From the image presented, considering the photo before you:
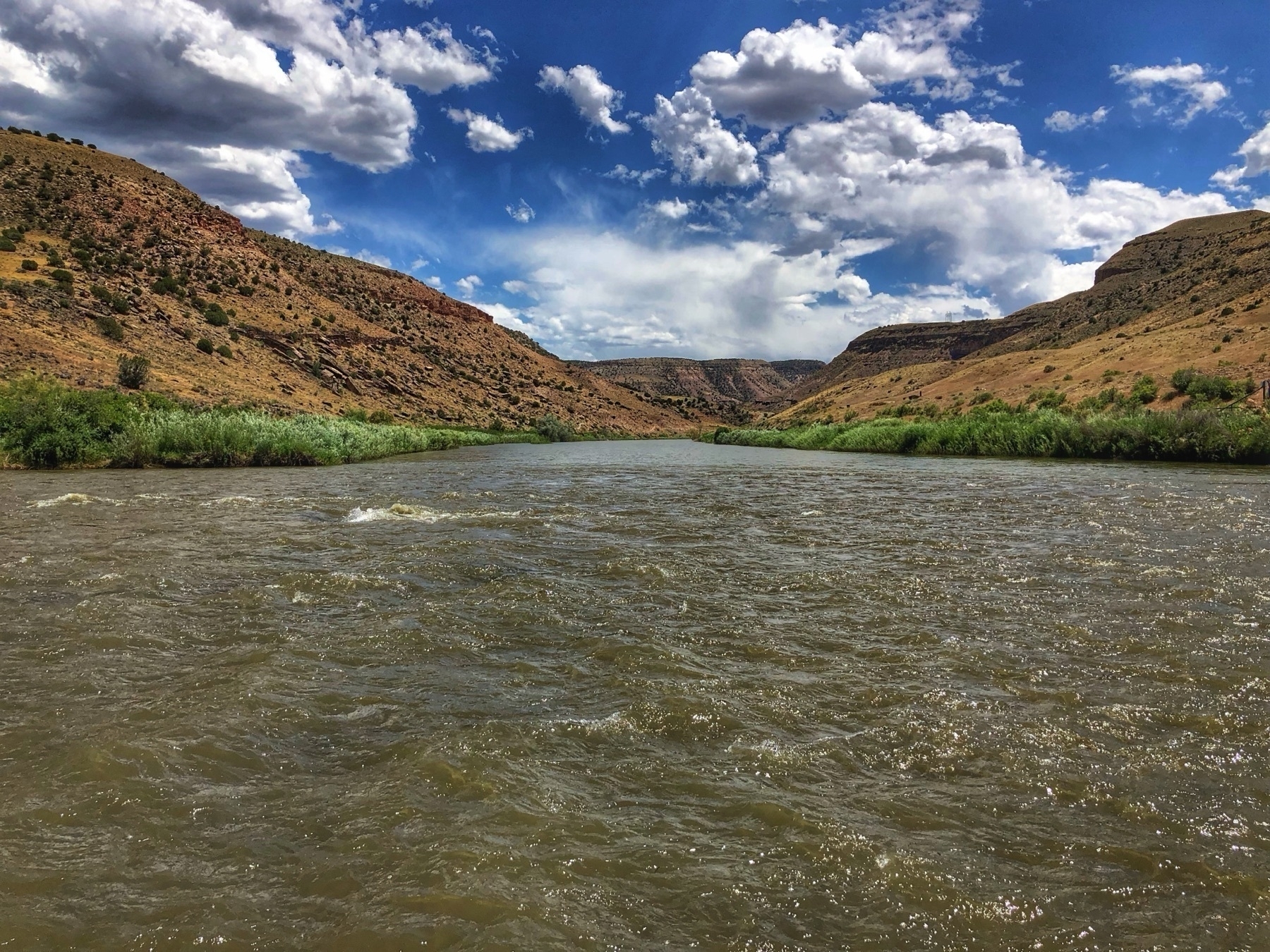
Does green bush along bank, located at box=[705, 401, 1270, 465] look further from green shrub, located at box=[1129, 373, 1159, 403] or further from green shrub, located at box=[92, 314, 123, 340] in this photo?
green shrub, located at box=[92, 314, 123, 340]

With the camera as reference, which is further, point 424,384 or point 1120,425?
point 424,384

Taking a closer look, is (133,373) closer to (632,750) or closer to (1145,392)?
(632,750)

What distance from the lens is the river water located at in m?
2.79

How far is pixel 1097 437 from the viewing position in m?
28.9

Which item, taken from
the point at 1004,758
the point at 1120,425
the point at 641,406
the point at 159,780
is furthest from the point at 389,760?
the point at 641,406

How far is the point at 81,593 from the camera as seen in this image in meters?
7.48

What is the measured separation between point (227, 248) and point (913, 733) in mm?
73985

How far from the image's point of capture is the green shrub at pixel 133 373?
32.0 m

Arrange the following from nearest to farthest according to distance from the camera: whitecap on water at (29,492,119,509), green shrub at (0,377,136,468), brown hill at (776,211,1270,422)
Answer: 1. whitecap on water at (29,492,119,509)
2. green shrub at (0,377,136,468)
3. brown hill at (776,211,1270,422)

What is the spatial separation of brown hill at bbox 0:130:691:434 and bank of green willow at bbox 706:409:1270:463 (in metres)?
38.6

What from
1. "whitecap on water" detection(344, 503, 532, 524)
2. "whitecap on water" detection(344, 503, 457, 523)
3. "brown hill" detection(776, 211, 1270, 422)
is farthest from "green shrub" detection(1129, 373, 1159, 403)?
"whitecap on water" detection(344, 503, 457, 523)

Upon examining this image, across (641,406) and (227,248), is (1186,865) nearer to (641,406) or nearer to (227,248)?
(227,248)

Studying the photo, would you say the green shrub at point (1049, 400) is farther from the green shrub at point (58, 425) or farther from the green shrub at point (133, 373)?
the green shrub at point (133, 373)

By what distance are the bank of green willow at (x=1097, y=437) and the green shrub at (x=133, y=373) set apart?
1586 inches
